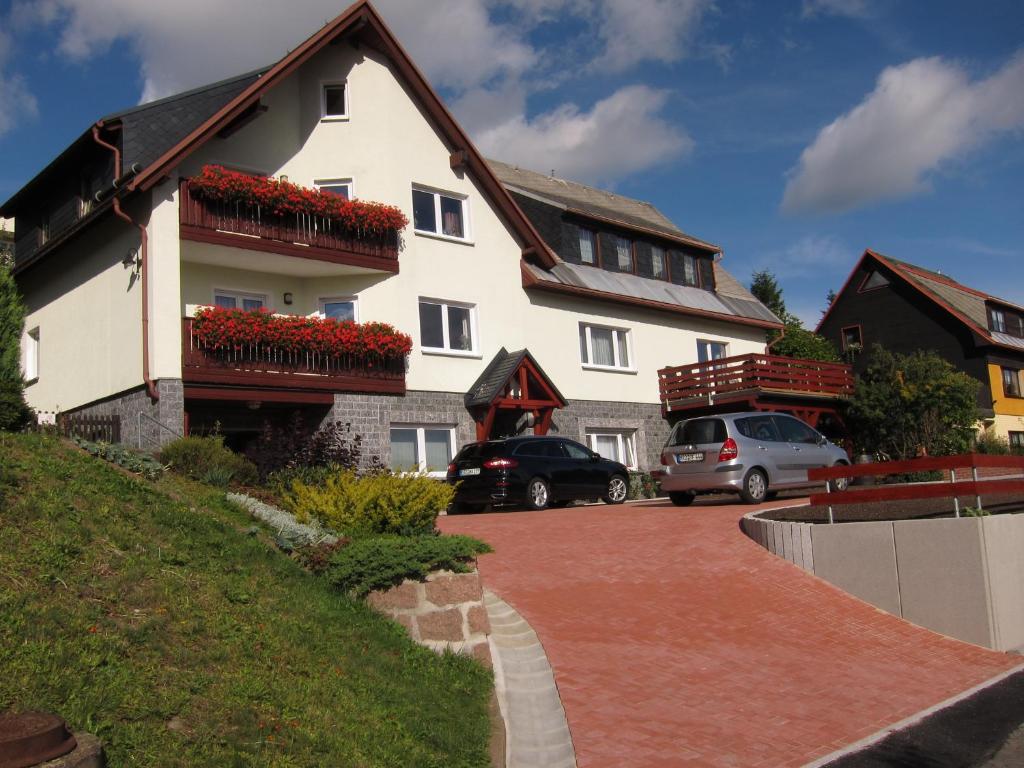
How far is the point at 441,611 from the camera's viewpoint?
804cm

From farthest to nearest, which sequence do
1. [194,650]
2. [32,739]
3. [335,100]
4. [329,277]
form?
A: [335,100] < [329,277] < [194,650] < [32,739]

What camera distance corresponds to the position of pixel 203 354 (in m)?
18.2

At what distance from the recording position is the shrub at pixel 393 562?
26.7 ft

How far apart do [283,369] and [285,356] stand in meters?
0.27

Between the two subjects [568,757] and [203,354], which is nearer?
[568,757]

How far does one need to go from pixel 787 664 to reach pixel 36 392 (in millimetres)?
19369

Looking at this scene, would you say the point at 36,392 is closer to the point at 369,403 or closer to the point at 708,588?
the point at 369,403

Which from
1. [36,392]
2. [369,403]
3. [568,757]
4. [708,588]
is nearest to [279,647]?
[568,757]

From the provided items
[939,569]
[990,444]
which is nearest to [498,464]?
[939,569]

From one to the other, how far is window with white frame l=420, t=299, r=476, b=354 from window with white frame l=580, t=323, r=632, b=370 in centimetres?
400

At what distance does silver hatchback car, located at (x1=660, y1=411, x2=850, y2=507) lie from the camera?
17.2m

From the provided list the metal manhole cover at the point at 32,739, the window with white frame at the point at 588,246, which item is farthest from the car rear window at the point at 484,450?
the metal manhole cover at the point at 32,739

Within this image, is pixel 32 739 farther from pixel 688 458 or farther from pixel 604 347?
pixel 604 347

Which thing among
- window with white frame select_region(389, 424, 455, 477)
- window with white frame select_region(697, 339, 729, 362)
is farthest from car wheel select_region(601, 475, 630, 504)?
window with white frame select_region(697, 339, 729, 362)
